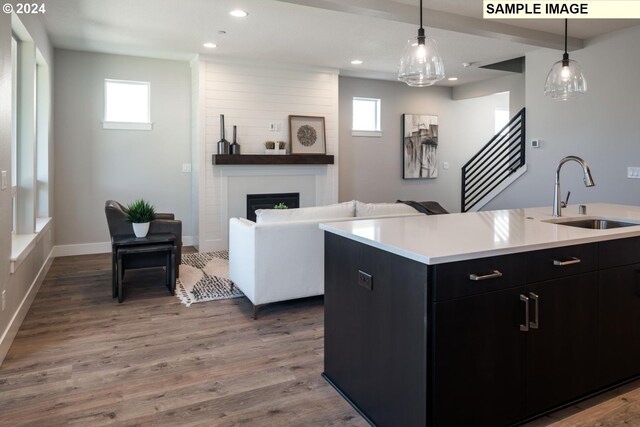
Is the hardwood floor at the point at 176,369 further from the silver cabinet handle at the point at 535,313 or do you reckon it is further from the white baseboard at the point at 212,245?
the white baseboard at the point at 212,245

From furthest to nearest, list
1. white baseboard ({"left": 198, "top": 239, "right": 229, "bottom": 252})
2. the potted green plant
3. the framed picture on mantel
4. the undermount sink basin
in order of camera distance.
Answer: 1. the framed picture on mantel
2. white baseboard ({"left": 198, "top": 239, "right": 229, "bottom": 252})
3. the potted green plant
4. the undermount sink basin

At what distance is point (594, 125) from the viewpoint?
17.9 ft

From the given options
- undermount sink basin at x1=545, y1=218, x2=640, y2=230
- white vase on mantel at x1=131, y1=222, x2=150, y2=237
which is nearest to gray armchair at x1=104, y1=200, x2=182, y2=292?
white vase on mantel at x1=131, y1=222, x2=150, y2=237

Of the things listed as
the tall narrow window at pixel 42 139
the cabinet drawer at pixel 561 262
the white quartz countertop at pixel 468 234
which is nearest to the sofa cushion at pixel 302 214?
the white quartz countertop at pixel 468 234

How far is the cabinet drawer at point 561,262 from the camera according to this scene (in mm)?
2008

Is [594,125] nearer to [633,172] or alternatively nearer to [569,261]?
[633,172]

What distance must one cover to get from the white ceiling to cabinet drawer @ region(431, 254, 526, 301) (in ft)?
9.45

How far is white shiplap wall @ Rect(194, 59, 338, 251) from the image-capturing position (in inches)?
249

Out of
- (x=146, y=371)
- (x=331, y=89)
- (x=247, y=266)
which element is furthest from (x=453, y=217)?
(x=331, y=89)

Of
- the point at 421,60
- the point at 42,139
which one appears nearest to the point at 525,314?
the point at 421,60

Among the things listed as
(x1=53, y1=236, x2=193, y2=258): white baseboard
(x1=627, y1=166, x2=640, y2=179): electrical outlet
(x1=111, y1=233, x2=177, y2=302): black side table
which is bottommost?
(x1=53, y1=236, x2=193, y2=258): white baseboard

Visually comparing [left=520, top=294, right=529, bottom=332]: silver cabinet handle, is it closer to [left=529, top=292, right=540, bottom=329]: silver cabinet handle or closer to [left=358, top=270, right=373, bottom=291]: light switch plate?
[left=529, top=292, right=540, bottom=329]: silver cabinet handle

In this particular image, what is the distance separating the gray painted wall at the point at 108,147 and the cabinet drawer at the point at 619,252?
18.8ft

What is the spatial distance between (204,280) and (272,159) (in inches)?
96.3
